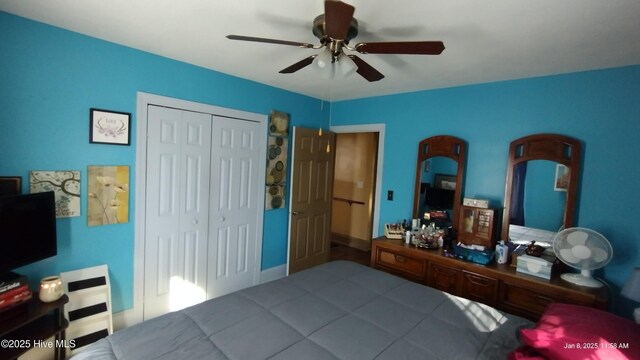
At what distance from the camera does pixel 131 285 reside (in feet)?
7.80

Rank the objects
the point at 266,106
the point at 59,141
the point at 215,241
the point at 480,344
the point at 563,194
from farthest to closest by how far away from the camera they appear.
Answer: the point at 266,106, the point at 215,241, the point at 563,194, the point at 59,141, the point at 480,344

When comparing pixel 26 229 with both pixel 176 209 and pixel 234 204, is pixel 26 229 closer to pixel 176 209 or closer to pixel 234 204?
pixel 176 209

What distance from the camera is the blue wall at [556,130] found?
2.07 meters

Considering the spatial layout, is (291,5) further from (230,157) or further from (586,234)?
(586,234)

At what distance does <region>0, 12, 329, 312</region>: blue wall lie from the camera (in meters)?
1.82

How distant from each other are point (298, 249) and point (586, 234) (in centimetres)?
274

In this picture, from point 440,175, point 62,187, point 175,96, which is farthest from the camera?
point 440,175

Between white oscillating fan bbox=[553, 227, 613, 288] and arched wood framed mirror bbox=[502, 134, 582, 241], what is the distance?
0.24 meters

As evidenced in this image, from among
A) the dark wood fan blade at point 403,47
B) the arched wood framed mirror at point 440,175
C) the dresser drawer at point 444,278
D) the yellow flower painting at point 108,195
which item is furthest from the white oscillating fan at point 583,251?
the yellow flower painting at point 108,195

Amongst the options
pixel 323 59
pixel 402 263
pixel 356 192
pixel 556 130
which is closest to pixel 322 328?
pixel 323 59

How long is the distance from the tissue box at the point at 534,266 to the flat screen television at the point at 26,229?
3.39 meters

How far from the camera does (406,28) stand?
5.51 ft

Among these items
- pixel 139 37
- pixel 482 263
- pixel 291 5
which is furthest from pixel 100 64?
pixel 482 263

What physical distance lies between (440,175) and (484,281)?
1115mm
